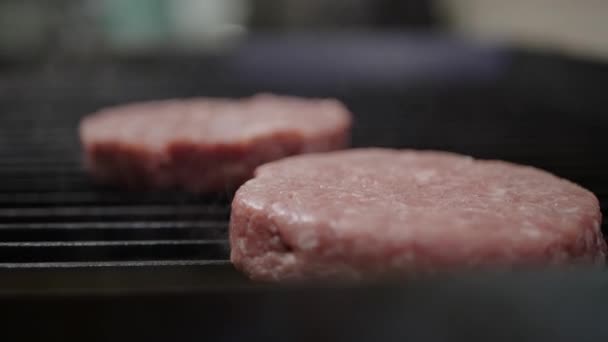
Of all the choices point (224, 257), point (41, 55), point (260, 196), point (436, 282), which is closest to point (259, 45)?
point (41, 55)

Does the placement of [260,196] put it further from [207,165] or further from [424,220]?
[207,165]

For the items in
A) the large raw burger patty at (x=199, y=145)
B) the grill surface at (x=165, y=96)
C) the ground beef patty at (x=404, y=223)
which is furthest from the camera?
the large raw burger patty at (x=199, y=145)

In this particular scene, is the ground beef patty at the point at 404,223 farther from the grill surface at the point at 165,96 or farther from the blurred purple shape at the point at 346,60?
the blurred purple shape at the point at 346,60

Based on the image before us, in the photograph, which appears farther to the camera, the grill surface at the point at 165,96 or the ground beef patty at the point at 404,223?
the grill surface at the point at 165,96

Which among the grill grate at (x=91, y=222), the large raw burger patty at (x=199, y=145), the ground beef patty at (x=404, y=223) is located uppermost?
the ground beef patty at (x=404, y=223)

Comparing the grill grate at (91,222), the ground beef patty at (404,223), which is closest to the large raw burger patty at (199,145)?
the grill grate at (91,222)

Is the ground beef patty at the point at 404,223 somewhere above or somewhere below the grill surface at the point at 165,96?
above

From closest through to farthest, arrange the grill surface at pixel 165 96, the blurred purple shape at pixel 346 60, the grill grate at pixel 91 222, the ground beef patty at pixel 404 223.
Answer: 1. the ground beef patty at pixel 404 223
2. the grill grate at pixel 91 222
3. the grill surface at pixel 165 96
4. the blurred purple shape at pixel 346 60
